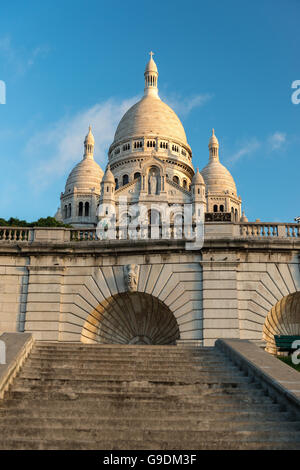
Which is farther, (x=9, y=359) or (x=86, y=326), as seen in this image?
(x=86, y=326)

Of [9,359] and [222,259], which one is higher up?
[222,259]

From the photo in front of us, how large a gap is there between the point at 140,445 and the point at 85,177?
95872 millimetres

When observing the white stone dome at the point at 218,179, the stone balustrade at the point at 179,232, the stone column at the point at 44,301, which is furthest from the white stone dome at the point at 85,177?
the stone column at the point at 44,301

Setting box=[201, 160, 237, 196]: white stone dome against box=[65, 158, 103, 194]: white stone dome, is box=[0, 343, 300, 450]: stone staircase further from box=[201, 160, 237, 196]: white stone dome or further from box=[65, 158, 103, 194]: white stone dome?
box=[65, 158, 103, 194]: white stone dome

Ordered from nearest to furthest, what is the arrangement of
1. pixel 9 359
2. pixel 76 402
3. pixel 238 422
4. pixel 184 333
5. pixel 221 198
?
pixel 238 422 < pixel 76 402 < pixel 9 359 < pixel 184 333 < pixel 221 198

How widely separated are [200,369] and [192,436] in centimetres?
378

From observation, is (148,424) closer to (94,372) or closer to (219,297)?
(94,372)

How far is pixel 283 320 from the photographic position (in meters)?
17.2

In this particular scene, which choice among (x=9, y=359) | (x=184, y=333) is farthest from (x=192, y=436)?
(x=184, y=333)

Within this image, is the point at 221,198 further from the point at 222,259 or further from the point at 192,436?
the point at 192,436

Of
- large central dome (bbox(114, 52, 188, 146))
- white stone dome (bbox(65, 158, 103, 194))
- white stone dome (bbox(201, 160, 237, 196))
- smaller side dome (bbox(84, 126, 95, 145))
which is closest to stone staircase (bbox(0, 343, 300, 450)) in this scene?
white stone dome (bbox(201, 160, 237, 196))

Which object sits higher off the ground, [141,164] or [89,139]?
[89,139]

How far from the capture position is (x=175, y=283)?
1691cm

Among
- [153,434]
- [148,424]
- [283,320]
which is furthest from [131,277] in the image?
[153,434]
